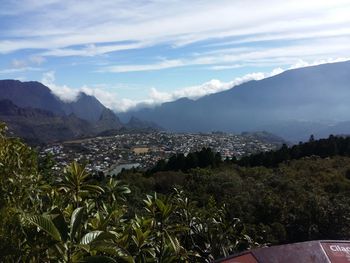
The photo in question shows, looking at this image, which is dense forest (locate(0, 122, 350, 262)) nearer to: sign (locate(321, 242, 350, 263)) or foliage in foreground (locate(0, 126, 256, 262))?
foliage in foreground (locate(0, 126, 256, 262))

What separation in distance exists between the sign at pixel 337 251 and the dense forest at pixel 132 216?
1.68m

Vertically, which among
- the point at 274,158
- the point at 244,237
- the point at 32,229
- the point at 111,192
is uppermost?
the point at 32,229

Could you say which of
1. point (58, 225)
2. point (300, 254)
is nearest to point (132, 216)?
point (58, 225)

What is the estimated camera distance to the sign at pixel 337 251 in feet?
11.4

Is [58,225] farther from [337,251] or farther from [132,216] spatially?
[132,216]

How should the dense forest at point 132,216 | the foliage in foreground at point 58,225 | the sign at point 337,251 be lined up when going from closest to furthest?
the sign at point 337,251, the foliage in foreground at point 58,225, the dense forest at point 132,216

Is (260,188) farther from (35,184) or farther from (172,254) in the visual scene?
(35,184)

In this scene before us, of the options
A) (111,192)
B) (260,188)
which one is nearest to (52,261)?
(111,192)

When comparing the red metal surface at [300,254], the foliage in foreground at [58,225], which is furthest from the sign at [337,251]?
the foliage in foreground at [58,225]

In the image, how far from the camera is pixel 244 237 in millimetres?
11625

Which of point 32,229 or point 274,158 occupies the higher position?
point 32,229

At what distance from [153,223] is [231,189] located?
2105cm

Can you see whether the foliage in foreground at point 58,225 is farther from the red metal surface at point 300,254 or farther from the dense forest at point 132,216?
the red metal surface at point 300,254

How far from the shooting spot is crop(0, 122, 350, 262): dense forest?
4180 millimetres
